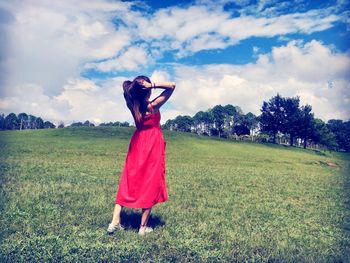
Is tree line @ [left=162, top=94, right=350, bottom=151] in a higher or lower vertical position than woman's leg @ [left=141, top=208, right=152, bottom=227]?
higher

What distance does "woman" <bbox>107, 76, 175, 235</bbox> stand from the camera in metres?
6.46

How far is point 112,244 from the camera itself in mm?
5594

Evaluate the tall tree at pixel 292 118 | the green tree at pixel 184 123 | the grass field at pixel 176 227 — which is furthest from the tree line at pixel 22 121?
the grass field at pixel 176 227

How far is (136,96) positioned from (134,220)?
301 centimetres

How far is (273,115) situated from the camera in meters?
101

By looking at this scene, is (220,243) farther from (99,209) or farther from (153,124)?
(99,209)

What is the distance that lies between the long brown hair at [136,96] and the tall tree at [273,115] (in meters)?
95.7

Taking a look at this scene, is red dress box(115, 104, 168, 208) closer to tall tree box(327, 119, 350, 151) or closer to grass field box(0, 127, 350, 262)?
grass field box(0, 127, 350, 262)

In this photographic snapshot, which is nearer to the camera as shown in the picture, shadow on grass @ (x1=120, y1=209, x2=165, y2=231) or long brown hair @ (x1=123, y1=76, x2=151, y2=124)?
long brown hair @ (x1=123, y1=76, x2=151, y2=124)

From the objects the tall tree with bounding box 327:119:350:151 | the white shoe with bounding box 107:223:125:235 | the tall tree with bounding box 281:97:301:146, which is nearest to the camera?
the white shoe with bounding box 107:223:125:235

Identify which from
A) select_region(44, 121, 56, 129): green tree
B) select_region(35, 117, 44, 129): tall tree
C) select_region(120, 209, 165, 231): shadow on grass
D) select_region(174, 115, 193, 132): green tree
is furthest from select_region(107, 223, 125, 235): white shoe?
select_region(44, 121, 56, 129): green tree

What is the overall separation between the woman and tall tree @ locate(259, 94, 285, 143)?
9539 centimetres

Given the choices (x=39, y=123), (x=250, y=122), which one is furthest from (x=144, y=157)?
(x=39, y=123)

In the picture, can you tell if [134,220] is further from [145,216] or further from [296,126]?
[296,126]
